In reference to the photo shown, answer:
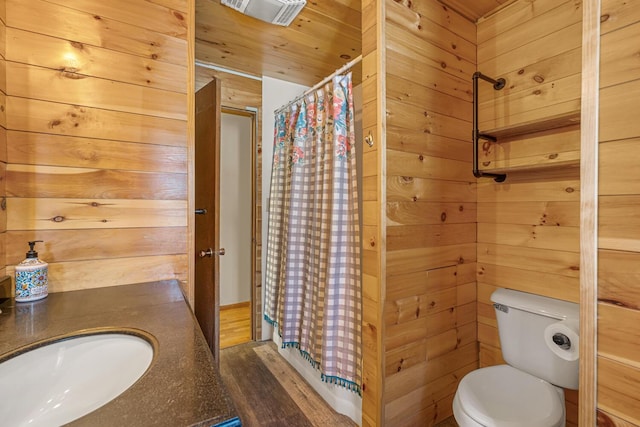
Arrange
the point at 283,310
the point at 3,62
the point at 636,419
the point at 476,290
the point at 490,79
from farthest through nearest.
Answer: the point at 283,310, the point at 476,290, the point at 490,79, the point at 3,62, the point at 636,419

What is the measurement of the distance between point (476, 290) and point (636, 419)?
1.09 meters

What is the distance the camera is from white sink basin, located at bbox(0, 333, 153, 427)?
24.7 inches

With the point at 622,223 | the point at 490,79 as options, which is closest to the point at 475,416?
the point at 622,223

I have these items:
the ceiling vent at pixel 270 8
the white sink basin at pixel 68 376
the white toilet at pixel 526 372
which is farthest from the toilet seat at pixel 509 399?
the ceiling vent at pixel 270 8

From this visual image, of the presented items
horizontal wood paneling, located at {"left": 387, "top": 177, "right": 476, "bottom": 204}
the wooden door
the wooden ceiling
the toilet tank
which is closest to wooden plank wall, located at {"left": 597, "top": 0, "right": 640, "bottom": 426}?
the toilet tank

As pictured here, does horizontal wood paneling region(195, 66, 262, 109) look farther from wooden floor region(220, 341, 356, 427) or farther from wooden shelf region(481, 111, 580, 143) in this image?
wooden floor region(220, 341, 356, 427)

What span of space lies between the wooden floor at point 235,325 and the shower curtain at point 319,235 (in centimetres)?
54

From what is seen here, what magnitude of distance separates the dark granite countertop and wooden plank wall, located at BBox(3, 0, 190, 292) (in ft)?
0.51

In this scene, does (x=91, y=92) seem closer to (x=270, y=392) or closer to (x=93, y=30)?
(x=93, y=30)

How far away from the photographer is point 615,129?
0.76m

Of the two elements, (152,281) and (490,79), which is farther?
(490,79)

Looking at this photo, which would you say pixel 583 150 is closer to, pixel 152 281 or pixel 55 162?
pixel 152 281

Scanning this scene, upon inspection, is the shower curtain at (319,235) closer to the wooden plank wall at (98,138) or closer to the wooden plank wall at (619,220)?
the wooden plank wall at (98,138)

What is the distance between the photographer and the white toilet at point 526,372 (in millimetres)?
1099
